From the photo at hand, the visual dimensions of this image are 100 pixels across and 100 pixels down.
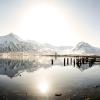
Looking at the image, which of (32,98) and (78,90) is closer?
(32,98)

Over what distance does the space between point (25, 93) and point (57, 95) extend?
527 centimetres

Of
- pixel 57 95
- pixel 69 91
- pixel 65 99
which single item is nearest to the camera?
pixel 65 99

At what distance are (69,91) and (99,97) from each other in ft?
18.4

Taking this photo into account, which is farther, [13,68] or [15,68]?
[15,68]

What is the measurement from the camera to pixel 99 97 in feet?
103

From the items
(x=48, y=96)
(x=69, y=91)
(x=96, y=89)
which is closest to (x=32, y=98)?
(x=48, y=96)

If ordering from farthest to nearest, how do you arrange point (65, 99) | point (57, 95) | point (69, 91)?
point (69, 91)
point (57, 95)
point (65, 99)

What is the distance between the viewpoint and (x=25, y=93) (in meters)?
33.3

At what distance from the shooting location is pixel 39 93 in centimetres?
3353

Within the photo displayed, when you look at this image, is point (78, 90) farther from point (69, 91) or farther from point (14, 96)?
point (14, 96)

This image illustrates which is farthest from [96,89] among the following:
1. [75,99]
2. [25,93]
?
[25,93]

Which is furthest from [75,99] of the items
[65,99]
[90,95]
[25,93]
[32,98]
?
[25,93]

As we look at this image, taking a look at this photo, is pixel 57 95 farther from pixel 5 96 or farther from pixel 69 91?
pixel 5 96

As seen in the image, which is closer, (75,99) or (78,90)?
(75,99)
